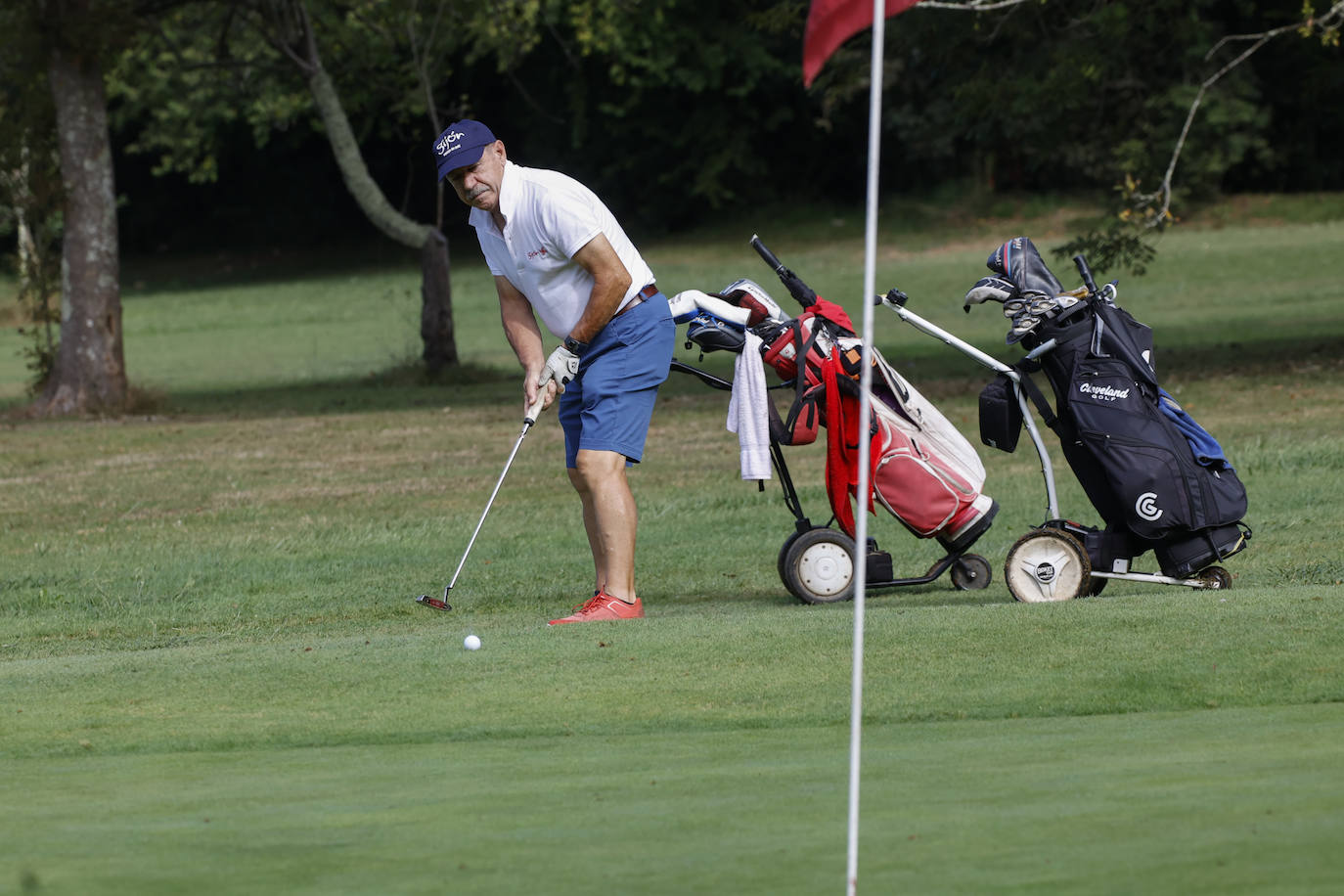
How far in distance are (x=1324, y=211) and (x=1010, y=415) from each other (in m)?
42.0

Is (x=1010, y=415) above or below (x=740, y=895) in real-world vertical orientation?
above

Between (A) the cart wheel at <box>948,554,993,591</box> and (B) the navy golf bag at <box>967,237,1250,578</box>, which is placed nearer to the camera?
(B) the navy golf bag at <box>967,237,1250,578</box>

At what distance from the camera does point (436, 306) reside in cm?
2531

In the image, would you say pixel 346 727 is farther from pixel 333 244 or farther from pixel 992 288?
pixel 333 244

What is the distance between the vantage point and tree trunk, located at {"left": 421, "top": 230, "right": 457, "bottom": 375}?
987 inches

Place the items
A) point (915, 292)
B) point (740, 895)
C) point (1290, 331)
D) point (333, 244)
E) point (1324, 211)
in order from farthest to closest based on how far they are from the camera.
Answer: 1. point (333, 244)
2. point (1324, 211)
3. point (915, 292)
4. point (1290, 331)
5. point (740, 895)

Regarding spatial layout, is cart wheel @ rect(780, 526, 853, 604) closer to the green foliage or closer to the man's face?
the man's face

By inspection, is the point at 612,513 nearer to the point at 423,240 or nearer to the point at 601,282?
the point at 601,282

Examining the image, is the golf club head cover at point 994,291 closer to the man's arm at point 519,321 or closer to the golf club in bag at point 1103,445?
the golf club in bag at point 1103,445

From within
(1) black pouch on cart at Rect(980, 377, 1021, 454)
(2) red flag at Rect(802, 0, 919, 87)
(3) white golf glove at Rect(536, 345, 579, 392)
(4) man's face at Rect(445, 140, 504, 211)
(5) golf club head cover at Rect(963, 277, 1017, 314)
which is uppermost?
(2) red flag at Rect(802, 0, 919, 87)

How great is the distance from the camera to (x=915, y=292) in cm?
3662

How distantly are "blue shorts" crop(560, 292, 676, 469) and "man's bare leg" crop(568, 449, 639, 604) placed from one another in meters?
0.05

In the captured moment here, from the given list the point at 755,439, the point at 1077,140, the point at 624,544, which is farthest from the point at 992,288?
the point at 1077,140

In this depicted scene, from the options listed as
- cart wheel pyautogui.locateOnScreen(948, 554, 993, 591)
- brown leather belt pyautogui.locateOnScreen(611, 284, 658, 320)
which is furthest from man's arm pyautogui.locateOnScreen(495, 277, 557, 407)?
cart wheel pyautogui.locateOnScreen(948, 554, 993, 591)
